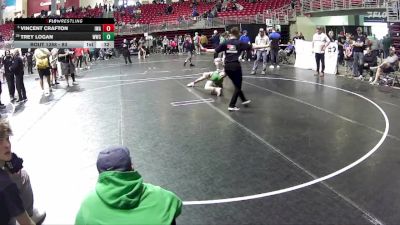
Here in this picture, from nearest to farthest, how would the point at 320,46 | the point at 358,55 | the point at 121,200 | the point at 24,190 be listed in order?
the point at 121,200 → the point at 24,190 → the point at 358,55 → the point at 320,46

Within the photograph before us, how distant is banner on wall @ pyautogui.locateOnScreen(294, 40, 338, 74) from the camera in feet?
58.7

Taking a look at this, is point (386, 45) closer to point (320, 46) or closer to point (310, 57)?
point (310, 57)

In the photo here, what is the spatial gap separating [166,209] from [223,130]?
6195 mm

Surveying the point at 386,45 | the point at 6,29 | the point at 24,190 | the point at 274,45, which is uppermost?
the point at 6,29

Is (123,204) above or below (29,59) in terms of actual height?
below

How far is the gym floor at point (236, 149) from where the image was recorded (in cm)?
496

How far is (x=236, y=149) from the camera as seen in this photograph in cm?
728

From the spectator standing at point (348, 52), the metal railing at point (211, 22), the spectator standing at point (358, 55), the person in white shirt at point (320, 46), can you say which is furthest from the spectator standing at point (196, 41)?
the spectator standing at point (358, 55)

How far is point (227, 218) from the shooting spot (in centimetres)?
462

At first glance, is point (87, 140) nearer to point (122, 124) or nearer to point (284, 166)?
point (122, 124)

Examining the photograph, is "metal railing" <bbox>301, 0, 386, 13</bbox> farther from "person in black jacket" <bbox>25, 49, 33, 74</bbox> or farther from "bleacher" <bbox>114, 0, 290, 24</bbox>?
"person in black jacket" <bbox>25, 49, 33, 74</bbox>

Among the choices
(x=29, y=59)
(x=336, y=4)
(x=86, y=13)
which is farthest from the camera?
(x=86, y=13)

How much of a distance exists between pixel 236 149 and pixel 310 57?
1398 centimetres

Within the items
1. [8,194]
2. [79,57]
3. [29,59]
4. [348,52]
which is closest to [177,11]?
[79,57]
